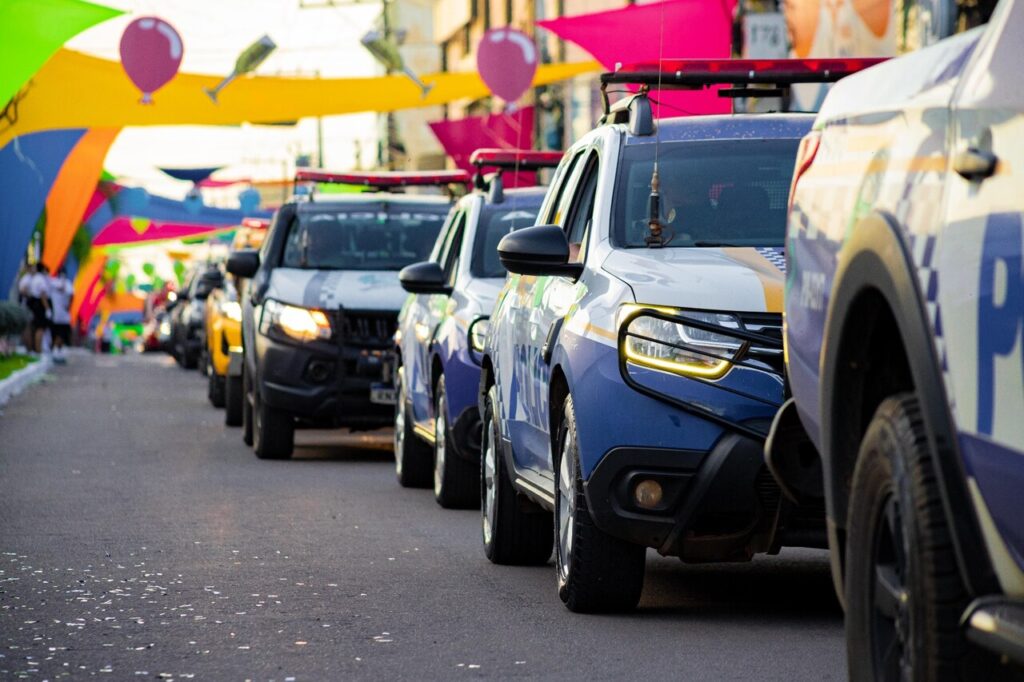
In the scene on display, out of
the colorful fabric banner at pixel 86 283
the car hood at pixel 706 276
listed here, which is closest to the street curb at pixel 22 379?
the car hood at pixel 706 276

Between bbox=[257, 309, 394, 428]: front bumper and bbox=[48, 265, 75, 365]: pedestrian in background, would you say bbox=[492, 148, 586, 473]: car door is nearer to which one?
bbox=[257, 309, 394, 428]: front bumper

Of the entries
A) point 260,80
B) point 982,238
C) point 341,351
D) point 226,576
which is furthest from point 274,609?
point 260,80

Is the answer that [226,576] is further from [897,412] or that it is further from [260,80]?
[260,80]

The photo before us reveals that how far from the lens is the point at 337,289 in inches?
635

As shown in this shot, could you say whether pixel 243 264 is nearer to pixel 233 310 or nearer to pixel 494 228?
pixel 494 228

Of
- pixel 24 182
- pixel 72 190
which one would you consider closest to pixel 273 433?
pixel 24 182

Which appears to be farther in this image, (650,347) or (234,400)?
(234,400)

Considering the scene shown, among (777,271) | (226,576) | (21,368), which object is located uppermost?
(777,271)

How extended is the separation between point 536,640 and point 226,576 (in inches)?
83.5

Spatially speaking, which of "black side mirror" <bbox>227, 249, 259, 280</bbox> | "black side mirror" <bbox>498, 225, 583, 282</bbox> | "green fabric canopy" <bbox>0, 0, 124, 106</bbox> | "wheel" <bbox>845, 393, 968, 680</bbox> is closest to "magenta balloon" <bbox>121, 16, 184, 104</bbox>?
"green fabric canopy" <bbox>0, 0, 124, 106</bbox>

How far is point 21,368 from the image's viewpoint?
1351 inches

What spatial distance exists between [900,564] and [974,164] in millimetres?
889

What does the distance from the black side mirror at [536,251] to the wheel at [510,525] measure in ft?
4.96

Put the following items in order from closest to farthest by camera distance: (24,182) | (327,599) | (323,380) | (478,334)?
(327,599) < (478,334) < (323,380) < (24,182)
